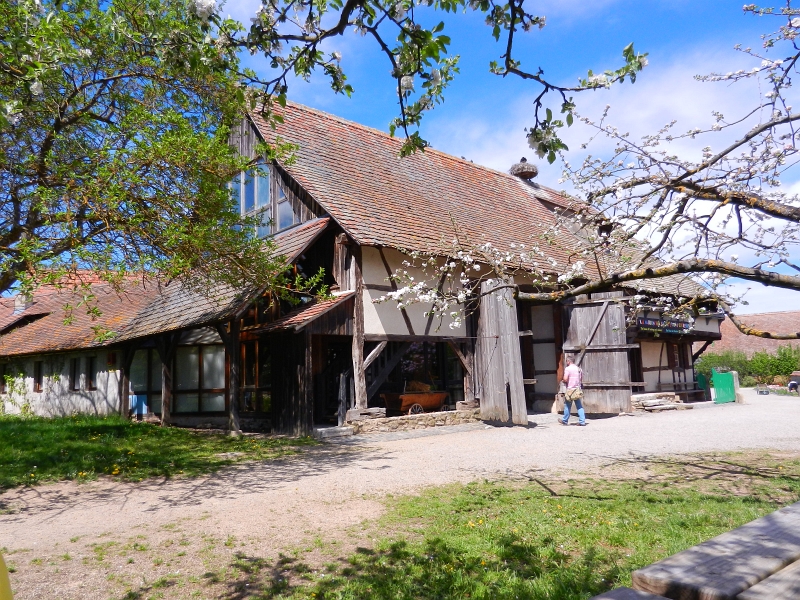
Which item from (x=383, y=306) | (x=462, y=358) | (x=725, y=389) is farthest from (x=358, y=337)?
(x=725, y=389)

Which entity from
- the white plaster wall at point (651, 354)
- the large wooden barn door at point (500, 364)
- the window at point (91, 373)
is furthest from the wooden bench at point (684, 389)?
the window at point (91, 373)

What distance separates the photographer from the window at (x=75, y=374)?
68.7ft

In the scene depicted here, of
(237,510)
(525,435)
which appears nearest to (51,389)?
(525,435)

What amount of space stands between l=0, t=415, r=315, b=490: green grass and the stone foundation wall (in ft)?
4.06

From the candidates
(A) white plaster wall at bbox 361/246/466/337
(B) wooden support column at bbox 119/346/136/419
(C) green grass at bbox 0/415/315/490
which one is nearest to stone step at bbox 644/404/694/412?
(A) white plaster wall at bbox 361/246/466/337

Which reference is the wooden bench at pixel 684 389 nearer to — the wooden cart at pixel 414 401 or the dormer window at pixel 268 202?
the wooden cart at pixel 414 401

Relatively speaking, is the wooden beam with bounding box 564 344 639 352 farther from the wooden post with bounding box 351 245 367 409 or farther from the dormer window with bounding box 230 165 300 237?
the dormer window with bounding box 230 165 300 237

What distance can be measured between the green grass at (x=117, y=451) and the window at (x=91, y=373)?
6.18 m

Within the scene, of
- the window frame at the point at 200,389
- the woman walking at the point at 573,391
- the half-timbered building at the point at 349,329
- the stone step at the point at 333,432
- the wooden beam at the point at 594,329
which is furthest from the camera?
the wooden beam at the point at 594,329

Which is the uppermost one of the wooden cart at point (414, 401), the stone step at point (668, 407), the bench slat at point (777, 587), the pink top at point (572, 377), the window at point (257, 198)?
the window at point (257, 198)

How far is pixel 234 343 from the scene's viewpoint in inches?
537

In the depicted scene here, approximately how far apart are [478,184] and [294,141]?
22.3 feet

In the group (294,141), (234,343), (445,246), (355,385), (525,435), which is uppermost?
(294,141)

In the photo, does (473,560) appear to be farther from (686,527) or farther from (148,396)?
(148,396)
